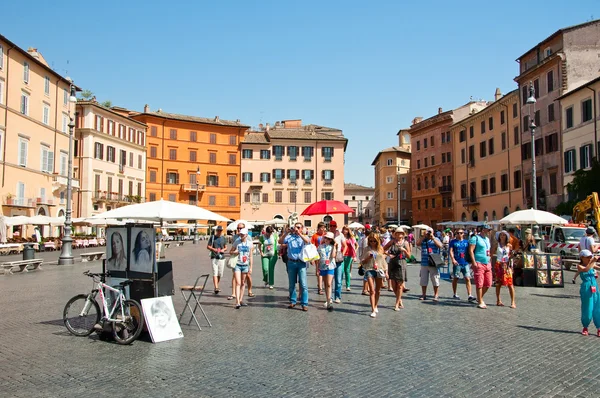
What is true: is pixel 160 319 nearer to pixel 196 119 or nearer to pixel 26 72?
pixel 26 72

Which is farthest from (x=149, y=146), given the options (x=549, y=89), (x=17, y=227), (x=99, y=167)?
(x=549, y=89)

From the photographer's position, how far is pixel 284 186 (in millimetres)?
75438

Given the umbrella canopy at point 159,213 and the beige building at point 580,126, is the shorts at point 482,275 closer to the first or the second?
the umbrella canopy at point 159,213

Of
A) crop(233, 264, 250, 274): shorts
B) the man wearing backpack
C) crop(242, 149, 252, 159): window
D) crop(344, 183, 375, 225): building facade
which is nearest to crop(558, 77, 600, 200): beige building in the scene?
the man wearing backpack

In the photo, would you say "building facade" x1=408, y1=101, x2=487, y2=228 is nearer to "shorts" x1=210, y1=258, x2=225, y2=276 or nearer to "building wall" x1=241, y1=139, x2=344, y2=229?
"building wall" x1=241, y1=139, x2=344, y2=229

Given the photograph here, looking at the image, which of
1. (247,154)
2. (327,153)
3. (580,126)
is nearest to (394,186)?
(327,153)

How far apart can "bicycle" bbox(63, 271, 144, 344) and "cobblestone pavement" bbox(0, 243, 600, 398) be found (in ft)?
0.60

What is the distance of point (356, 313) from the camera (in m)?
10.7

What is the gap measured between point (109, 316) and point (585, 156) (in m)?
36.8

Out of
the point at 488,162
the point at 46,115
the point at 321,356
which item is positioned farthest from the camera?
the point at 488,162

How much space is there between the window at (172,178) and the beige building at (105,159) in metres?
4.68

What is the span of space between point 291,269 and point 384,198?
7553cm

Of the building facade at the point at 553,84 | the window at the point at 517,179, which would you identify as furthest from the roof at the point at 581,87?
the window at the point at 517,179

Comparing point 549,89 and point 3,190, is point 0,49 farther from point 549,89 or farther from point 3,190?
point 549,89
